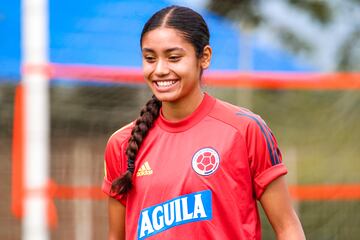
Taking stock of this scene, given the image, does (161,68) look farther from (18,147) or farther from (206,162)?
(18,147)

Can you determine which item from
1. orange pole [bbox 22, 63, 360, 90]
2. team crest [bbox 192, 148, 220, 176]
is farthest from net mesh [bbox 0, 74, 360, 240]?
team crest [bbox 192, 148, 220, 176]

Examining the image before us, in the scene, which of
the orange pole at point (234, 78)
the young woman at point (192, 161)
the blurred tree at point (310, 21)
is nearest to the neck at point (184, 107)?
the young woman at point (192, 161)

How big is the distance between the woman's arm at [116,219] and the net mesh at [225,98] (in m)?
3.42

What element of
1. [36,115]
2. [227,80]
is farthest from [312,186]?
[36,115]

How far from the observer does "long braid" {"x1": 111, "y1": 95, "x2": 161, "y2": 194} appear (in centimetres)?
288

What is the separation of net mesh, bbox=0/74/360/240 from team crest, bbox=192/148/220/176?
3764 mm

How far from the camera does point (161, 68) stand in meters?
2.79

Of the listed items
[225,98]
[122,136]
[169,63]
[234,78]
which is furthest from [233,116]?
[225,98]

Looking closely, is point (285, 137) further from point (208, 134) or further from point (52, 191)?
point (208, 134)

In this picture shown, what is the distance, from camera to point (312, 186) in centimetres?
693

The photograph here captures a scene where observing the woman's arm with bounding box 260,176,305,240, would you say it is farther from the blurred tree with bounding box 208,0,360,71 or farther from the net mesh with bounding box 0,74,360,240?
the blurred tree with bounding box 208,0,360,71

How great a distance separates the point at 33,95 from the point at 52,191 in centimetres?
80

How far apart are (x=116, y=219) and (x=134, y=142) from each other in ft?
1.03

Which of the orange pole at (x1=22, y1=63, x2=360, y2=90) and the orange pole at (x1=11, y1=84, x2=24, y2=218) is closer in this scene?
the orange pole at (x1=22, y1=63, x2=360, y2=90)
